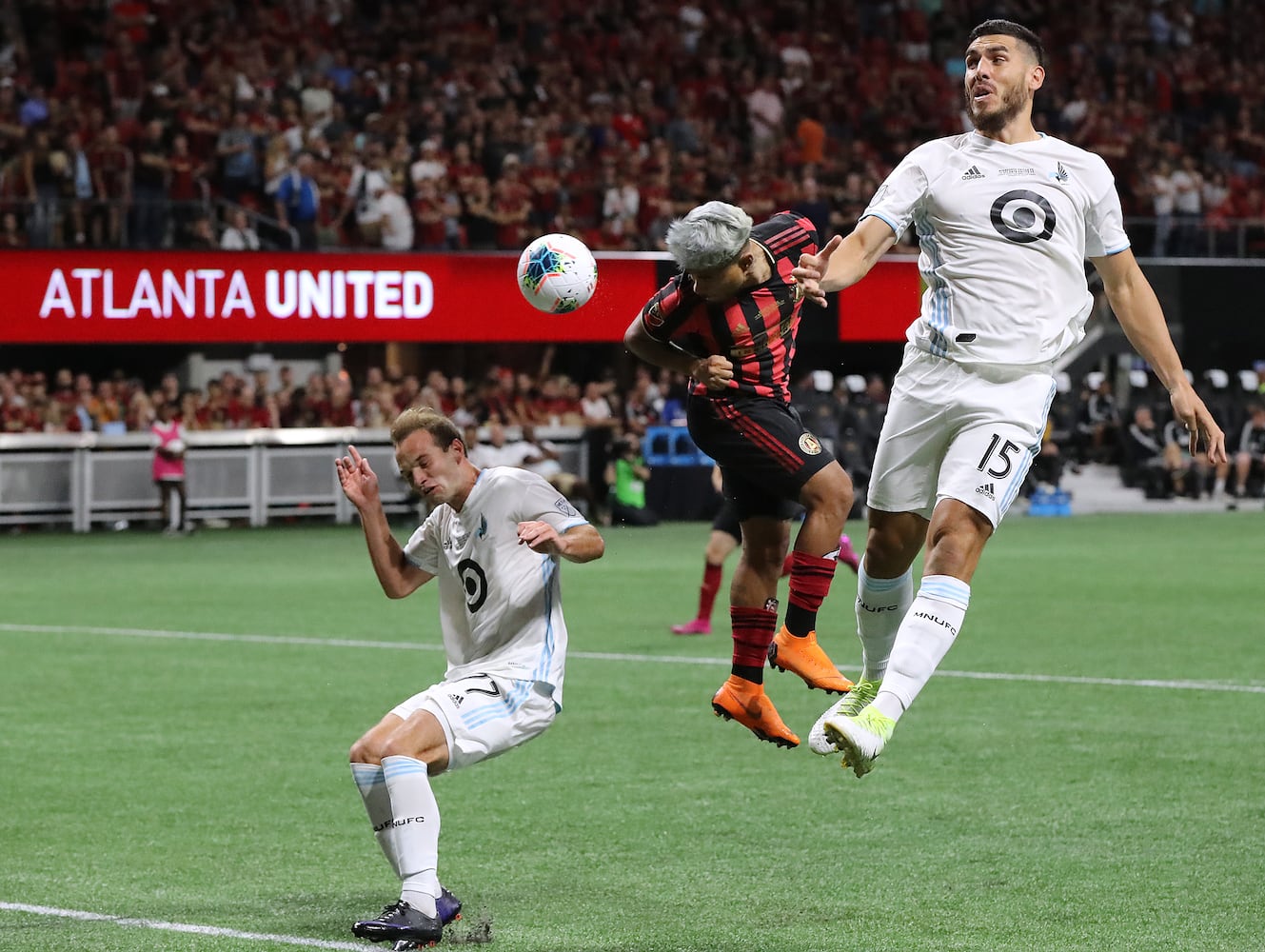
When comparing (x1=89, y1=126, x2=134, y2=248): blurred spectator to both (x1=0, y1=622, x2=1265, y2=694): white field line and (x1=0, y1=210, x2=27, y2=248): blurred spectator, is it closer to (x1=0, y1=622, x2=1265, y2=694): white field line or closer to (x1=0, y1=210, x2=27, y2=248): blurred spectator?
(x1=0, y1=210, x2=27, y2=248): blurred spectator

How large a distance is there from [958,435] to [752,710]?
4.19ft

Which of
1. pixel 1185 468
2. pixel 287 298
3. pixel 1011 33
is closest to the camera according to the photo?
pixel 1011 33

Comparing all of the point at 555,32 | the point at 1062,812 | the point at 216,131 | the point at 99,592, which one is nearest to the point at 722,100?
the point at 555,32

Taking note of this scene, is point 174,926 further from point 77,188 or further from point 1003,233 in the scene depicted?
point 77,188

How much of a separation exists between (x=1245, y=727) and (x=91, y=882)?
6.76 m

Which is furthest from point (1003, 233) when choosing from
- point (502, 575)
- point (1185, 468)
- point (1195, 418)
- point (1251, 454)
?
point (1251, 454)

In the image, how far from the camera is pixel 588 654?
49.1 ft

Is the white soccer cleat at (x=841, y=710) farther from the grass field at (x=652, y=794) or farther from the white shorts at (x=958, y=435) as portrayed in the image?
Answer: the grass field at (x=652, y=794)

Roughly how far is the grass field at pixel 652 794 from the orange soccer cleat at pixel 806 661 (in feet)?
2.84

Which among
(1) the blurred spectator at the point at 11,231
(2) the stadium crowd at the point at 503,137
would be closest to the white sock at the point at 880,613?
(2) the stadium crowd at the point at 503,137

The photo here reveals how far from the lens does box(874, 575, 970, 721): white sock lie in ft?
20.2

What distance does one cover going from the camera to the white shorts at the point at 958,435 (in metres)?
6.47

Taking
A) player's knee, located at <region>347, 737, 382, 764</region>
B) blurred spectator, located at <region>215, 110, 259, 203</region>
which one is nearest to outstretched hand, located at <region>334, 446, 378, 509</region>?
player's knee, located at <region>347, 737, 382, 764</region>

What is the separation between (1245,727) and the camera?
11.5 m
